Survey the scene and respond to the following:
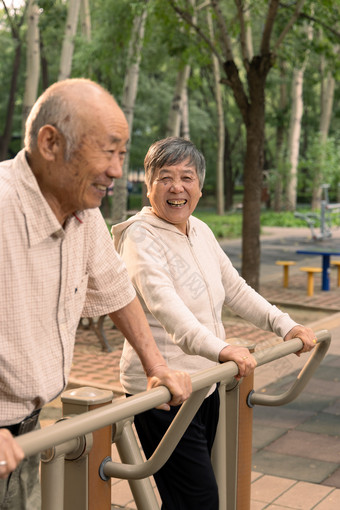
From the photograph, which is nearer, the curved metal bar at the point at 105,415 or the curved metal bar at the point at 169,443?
the curved metal bar at the point at 105,415

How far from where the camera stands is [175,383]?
2180 mm

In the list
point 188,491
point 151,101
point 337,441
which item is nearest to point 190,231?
point 188,491

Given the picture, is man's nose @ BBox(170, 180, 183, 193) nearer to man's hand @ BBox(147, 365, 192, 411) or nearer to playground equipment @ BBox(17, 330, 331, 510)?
playground equipment @ BBox(17, 330, 331, 510)

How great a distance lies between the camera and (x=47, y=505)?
2.07 m

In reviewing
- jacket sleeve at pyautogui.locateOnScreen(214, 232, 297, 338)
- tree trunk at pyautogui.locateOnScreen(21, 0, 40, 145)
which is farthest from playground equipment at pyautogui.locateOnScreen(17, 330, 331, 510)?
tree trunk at pyautogui.locateOnScreen(21, 0, 40, 145)

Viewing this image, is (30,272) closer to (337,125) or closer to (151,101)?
(151,101)

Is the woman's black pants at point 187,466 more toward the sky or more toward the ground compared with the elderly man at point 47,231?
more toward the ground

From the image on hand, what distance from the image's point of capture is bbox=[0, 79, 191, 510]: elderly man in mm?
1940

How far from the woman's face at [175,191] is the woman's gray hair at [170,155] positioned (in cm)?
2

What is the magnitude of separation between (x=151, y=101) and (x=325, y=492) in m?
30.1

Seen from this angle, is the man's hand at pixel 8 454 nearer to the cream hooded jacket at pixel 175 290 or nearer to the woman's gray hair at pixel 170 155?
the cream hooded jacket at pixel 175 290

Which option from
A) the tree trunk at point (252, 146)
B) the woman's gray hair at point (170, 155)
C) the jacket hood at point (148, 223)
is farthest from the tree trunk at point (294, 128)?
the jacket hood at point (148, 223)

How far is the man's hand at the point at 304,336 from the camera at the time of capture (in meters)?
2.90

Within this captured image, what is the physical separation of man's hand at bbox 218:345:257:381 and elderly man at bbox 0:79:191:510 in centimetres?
40
